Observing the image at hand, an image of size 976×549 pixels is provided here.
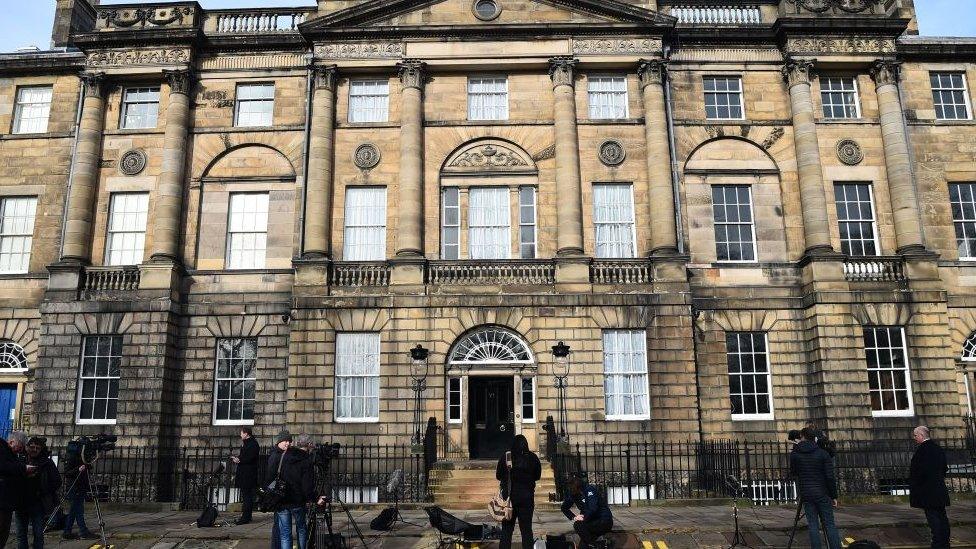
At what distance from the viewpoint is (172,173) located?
2270 cm

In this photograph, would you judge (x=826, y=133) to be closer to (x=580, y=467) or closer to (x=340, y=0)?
(x=580, y=467)

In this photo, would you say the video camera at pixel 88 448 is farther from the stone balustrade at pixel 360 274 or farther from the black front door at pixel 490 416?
the black front door at pixel 490 416

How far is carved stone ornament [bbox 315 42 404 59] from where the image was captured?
2350 cm

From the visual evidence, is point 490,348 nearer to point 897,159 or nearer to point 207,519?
point 207,519

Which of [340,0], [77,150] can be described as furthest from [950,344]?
[77,150]

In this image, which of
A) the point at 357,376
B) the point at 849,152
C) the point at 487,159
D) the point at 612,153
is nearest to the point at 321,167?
the point at 487,159

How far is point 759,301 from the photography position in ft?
72.8

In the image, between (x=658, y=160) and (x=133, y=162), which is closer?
(x=658, y=160)

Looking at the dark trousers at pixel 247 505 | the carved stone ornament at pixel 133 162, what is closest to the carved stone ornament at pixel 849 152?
the dark trousers at pixel 247 505

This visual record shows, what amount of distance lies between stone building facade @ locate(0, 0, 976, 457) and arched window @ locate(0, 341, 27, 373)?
141 mm

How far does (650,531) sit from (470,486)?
6.12 metres

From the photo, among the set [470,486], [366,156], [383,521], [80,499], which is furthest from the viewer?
[366,156]

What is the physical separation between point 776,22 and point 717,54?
1985 millimetres

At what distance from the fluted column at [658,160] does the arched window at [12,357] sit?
19.4 meters
